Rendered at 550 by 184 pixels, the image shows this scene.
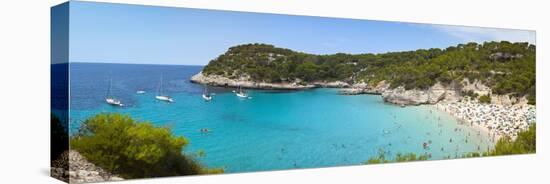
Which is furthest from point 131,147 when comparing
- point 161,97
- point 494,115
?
point 494,115

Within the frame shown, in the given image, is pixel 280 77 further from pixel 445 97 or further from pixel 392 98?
pixel 445 97

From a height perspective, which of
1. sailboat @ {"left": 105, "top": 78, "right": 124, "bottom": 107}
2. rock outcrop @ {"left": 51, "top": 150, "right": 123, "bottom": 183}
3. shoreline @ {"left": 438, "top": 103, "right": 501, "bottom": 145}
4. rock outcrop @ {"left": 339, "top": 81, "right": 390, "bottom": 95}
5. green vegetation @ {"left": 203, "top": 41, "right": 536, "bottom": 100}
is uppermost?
green vegetation @ {"left": 203, "top": 41, "right": 536, "bottom": 100}

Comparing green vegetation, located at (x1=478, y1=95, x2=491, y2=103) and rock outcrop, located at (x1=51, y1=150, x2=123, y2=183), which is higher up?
green vegetation, located at (x1=478, y1=95, x2=491, y2=103)

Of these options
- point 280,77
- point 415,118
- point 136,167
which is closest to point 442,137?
point 415,118

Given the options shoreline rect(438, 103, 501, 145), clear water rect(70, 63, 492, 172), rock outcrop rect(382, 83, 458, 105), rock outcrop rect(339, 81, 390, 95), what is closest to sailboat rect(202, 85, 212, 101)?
clear water rect(70, 63, 492, 172)

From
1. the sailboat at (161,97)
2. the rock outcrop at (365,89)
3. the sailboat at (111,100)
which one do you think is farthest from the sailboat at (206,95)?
the rock outcrop at (365,89)

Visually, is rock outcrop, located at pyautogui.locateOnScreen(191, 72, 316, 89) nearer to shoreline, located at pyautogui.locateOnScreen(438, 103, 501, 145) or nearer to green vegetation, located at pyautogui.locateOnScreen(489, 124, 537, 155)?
shoreline, located at pyautogui.locateOnScreen(438, 103, 501, 145)
